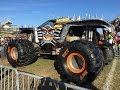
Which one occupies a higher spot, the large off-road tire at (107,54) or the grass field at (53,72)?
the large off-road tire at (107,54)

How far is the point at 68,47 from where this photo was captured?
8250 millimetres

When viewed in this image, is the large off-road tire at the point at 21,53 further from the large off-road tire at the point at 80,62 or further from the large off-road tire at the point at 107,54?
the large off-road tire at the point at 107,54

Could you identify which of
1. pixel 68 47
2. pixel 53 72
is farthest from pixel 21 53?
pixel 68 47

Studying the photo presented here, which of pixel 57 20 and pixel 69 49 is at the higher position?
pixel 57 20

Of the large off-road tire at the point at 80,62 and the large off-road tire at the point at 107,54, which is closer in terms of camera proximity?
the large off-road tire at the point at 80,62

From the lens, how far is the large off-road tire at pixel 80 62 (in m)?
7.52

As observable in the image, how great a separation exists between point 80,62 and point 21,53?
278 cm

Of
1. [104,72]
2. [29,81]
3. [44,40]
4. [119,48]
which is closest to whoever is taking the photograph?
[29,81]

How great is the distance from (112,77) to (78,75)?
114 cm

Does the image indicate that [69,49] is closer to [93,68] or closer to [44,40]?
[93,68]

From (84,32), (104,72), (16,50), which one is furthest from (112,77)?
(16,50)

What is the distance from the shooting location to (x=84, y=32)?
9703 millimetres

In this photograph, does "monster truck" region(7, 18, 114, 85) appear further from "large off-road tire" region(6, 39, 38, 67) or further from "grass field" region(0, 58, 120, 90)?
"grass field" region(0, 58, 120, 90)

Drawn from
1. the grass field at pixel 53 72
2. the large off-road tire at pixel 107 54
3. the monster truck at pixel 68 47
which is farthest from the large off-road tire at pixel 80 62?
the large off-road tire at pixel 107 54
